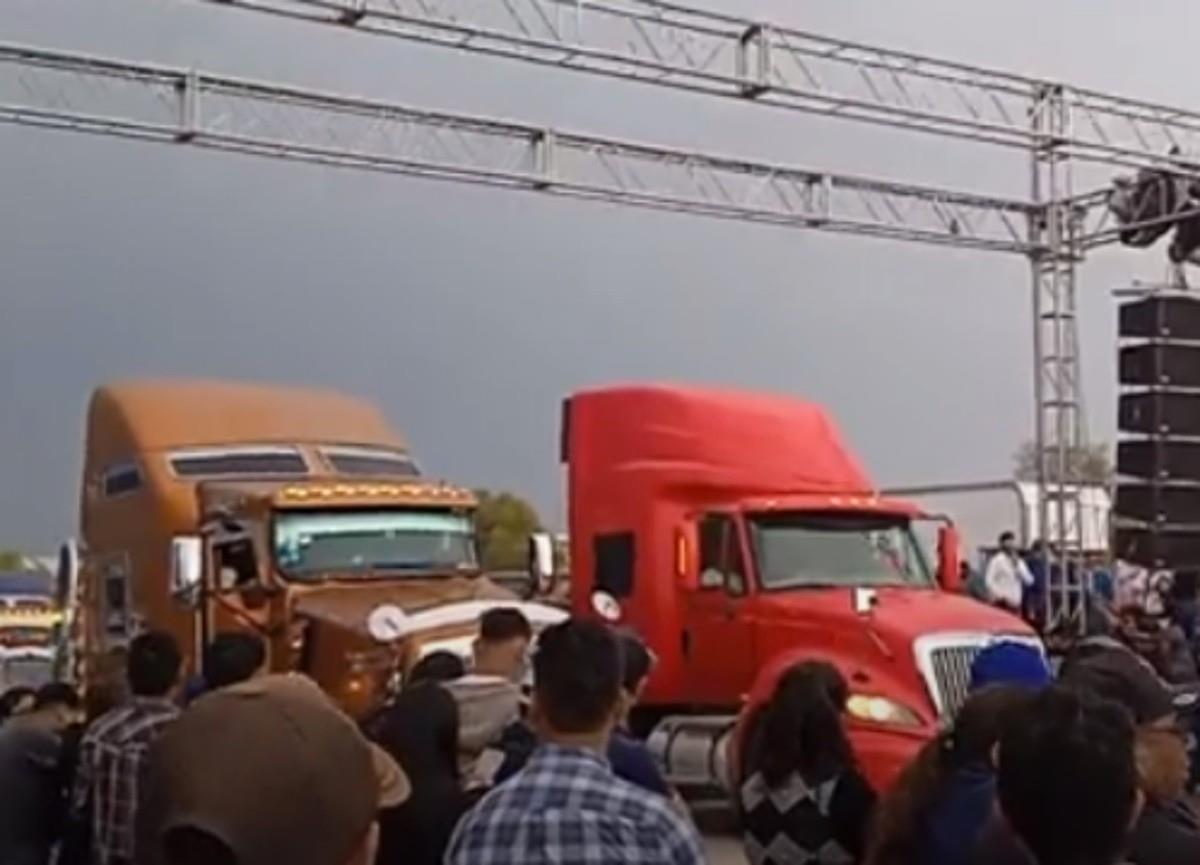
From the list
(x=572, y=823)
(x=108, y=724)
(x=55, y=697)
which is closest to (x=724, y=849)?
(x=55, y=697)

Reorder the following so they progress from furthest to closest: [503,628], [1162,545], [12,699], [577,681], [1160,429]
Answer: [1162,545] < [1160,429] < [12,699] < [503,628] < [577,681]

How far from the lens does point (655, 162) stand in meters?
22.1

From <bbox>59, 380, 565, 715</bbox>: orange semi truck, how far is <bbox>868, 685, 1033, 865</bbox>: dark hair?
290 inches

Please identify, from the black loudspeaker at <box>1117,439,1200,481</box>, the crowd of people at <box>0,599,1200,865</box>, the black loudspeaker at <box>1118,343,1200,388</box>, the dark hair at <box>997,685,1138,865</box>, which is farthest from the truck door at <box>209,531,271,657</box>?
the dark hair at <box>997,685,1138,865</box>

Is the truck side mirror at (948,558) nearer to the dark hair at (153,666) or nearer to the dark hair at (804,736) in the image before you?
the dark hair at (804,736)

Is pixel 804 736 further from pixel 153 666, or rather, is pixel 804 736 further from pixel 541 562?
pixel 541 562

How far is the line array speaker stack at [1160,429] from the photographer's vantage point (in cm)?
1488

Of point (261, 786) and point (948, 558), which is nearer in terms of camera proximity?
point (261, 786)

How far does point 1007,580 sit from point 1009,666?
616 inches

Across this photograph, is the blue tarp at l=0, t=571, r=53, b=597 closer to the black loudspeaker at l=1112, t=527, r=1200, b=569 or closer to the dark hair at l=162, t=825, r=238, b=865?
the black loudspeaker at l=1112, t=527, r=1200, b=569

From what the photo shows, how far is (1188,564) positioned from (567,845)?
1255 cm

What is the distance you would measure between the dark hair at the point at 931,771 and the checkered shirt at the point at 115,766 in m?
2.36

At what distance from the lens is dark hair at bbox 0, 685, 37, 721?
27.5 ft

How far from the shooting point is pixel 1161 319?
14.9 meters
